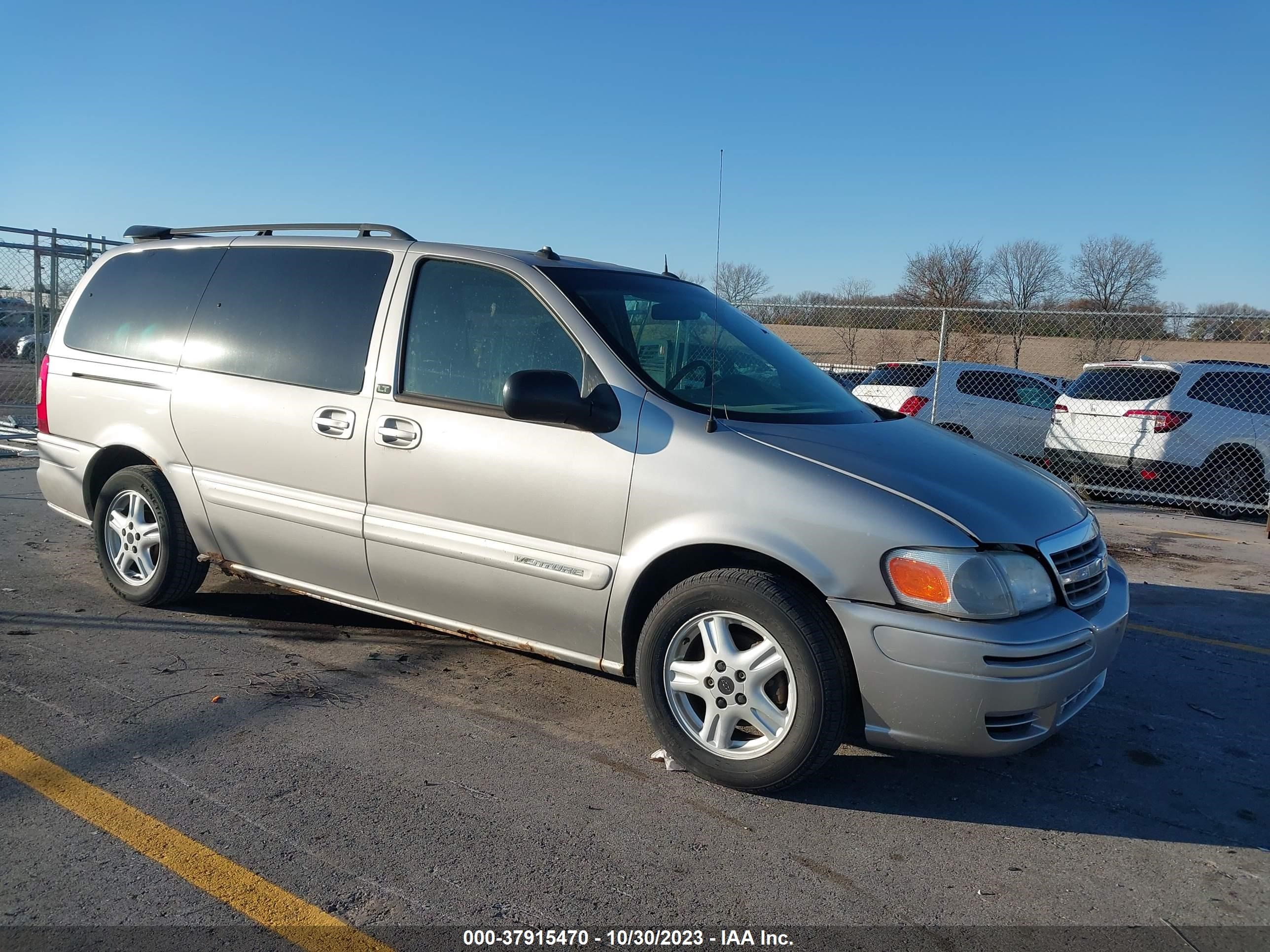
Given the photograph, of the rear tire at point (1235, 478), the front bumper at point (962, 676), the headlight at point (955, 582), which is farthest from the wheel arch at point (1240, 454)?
the headlight at point (955, 582)

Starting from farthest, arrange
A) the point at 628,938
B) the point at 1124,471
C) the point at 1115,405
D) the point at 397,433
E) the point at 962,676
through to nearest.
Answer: the point at 1115,405 → the point at 1124,471 → the point at 397,433 → the point at 962,676 → the point at 628,938

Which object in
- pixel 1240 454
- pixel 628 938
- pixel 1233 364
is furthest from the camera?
pixel 1233 364

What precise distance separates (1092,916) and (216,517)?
155 inches

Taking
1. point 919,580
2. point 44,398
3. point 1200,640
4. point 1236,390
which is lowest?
point 1200,640

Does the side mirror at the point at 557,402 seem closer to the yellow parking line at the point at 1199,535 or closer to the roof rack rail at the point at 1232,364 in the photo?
the yellow parking line at the point at 1199,535

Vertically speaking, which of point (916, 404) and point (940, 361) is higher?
point (940, 361)

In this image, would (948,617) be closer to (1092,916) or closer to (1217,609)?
(1092,916)

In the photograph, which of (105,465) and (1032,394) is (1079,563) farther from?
(1032,394)

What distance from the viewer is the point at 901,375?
1275 centimetres

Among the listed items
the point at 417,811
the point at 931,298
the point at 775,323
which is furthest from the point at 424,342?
the point at 931,298

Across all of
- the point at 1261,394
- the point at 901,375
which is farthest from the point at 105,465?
the point at 1261,394

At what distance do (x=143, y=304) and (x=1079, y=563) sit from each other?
4616mm

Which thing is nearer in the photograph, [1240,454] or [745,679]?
[745,679]

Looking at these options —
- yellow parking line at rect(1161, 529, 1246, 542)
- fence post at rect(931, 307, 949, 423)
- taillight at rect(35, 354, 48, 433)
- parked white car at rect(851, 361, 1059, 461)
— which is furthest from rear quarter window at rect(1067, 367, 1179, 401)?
taillight at rect(35, 354, 48, 433)
